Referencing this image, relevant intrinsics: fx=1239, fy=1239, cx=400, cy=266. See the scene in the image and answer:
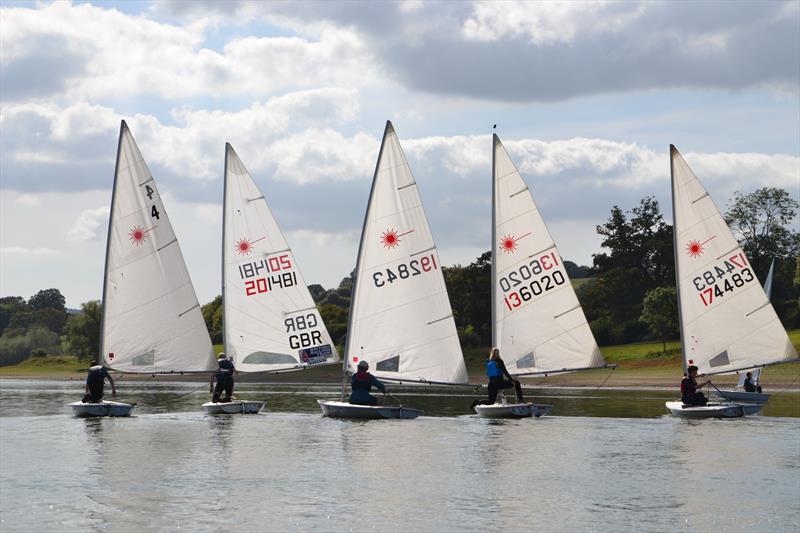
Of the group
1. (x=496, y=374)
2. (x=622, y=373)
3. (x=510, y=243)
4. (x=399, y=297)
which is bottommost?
(x=496, y=374)

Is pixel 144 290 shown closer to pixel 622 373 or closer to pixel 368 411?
pixel 368 411

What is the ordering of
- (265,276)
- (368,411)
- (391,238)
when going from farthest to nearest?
1. (265,276)
2. (391,238)
3. (368,411)

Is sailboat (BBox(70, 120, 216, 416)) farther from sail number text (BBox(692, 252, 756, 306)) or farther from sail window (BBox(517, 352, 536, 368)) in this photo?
sail number text (BBox(692, 252, 756, 306))

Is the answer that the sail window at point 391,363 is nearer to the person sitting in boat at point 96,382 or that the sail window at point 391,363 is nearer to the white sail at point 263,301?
the white sail at point 263,301

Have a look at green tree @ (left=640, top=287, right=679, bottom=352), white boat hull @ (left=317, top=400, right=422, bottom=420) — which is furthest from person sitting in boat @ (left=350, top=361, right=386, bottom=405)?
green tree @ (left=640, top=287, right=679, bottom=352)

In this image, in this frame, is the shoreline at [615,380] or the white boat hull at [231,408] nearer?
the white boat hull at [231,408]

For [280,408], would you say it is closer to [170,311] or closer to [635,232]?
[170,311]

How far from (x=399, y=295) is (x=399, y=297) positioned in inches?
2.9

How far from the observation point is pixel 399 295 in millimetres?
45938

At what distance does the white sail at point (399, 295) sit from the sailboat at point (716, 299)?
9.89 metres

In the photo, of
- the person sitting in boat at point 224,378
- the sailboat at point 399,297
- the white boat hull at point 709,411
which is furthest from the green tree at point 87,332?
the white boat hull at point 709,411

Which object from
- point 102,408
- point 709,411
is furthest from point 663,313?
point 102,408

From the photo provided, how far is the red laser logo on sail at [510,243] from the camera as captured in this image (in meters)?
46.8

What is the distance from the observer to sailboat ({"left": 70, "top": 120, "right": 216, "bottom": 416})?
159 feet
